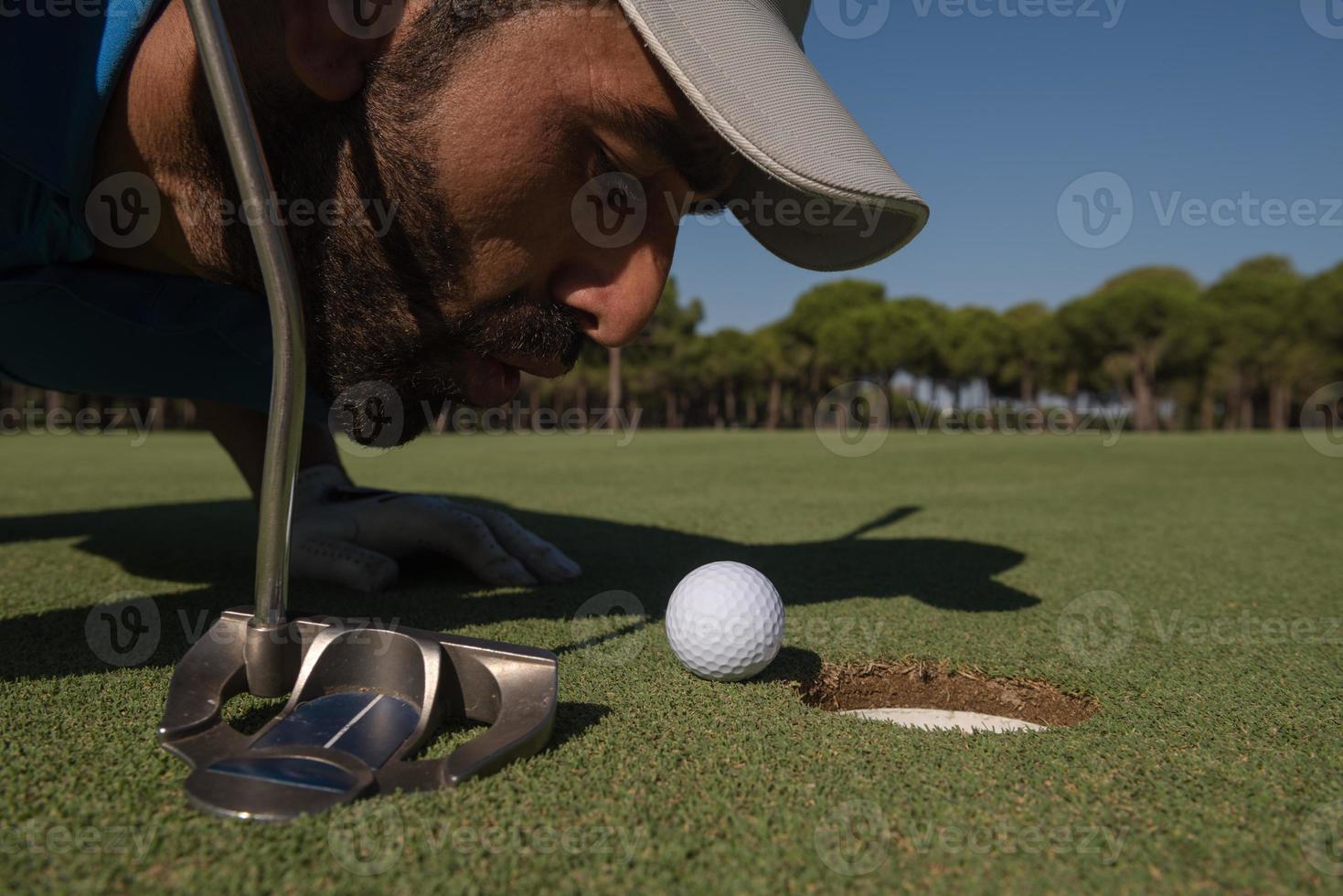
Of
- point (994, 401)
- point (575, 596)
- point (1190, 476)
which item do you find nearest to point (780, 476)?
point (1190, 476)

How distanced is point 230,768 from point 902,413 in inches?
2549

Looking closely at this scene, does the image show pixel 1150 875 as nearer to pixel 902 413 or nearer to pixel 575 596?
pixel 575 596

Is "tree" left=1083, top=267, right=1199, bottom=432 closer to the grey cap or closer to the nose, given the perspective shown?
the nose

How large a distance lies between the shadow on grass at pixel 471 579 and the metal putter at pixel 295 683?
0.62 meters

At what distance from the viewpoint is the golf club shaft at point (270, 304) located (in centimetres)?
145

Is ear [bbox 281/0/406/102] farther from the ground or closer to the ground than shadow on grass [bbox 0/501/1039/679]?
farther from the ground

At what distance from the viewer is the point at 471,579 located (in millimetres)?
3299

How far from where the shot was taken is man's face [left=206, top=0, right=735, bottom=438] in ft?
5.49

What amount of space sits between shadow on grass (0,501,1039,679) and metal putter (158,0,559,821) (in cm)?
62

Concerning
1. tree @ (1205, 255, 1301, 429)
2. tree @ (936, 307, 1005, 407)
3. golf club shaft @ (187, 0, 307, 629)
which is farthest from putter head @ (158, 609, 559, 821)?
tree @ (936, 307, 1005, 407)

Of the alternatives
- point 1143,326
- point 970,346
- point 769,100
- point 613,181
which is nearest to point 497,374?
point 613,181

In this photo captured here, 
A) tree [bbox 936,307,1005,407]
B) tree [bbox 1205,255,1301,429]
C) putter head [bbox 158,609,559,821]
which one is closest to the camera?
putter head [bbox 158,609,559,821]

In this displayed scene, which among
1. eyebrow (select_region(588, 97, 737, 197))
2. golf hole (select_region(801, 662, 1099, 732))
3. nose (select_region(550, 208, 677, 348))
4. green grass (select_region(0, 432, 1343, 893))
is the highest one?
eyebrow (select_region(588, 97, 737, 197))

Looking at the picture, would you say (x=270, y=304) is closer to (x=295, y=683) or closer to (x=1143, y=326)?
(x=295, y=683)
